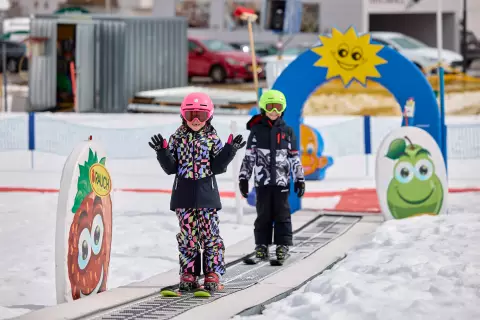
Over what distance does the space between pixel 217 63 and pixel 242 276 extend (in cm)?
2478

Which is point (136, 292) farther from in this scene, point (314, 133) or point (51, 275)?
point (314, 133)

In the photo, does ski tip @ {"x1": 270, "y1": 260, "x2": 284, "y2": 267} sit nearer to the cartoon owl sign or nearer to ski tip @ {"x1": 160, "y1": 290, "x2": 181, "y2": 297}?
ski tip @ {"x1": 160, "y1": 290, "x2": 181, "y2": 297}

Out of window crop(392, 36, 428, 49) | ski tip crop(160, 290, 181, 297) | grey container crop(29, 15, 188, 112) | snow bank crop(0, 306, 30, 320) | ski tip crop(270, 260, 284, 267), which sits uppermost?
window crop(392, 36, 428, 49)

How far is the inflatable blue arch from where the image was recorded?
1107cm

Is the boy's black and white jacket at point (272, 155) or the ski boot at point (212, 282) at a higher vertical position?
the boy's black and white jacket at point (272, 155)

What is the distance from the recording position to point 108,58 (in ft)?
80.1

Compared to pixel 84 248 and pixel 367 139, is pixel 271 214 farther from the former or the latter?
pixel 367 139

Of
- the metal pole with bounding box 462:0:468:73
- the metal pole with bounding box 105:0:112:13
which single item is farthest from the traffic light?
the metal pole with bounding box 105:0:112:13

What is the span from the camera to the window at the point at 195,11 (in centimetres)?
3947

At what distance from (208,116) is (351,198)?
6395mm

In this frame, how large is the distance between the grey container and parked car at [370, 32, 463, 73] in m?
7.17

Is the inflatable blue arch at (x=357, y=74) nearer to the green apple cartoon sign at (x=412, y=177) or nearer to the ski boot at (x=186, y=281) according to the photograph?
the green apple cartoon sign at (x=412, y=177)

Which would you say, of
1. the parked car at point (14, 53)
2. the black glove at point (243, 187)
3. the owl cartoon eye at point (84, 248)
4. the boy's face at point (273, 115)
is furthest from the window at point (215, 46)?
the owl cartoon eye at point (84, 248)

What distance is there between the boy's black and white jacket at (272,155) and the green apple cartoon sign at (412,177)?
Answer: 7.11ft
